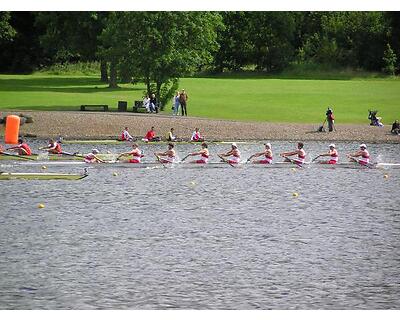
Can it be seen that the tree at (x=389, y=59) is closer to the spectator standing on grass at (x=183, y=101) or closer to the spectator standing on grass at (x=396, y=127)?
the spectator standing on grass at (x=396, y=127)

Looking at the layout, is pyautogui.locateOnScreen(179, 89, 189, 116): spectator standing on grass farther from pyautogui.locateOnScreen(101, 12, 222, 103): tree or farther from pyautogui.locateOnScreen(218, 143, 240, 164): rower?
pyautogui.locateOnScreen(218, 143, 240, 164): rower

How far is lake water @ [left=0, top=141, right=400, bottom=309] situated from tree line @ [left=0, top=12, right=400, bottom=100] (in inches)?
124

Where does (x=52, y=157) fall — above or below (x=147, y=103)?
below

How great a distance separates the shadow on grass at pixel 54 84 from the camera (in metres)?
25.4

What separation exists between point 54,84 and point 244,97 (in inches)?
233

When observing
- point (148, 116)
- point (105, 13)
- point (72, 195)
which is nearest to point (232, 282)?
point (72, 195)

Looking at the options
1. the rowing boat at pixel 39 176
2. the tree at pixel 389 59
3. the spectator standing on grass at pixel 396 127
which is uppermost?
the tree at pixel 389 59

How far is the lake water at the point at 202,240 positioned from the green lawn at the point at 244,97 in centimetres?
324

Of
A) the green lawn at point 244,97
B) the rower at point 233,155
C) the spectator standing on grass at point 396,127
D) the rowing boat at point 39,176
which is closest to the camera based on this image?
the rowing boat at point 39,176

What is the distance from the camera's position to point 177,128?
91.1 feet

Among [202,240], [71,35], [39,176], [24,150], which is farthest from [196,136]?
[202,240]

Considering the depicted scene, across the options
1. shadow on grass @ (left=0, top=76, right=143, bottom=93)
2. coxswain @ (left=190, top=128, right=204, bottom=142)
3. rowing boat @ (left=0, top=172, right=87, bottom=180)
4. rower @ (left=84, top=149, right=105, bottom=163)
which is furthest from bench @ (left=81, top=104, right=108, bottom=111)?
rowing boat @ (left=0, top=172, right=87, bottom=180)

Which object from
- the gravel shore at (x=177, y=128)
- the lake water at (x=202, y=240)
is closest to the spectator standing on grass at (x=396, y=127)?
the gravel shore at (x=177, y=128)

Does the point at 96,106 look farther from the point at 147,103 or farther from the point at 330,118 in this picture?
the point at 330,118
